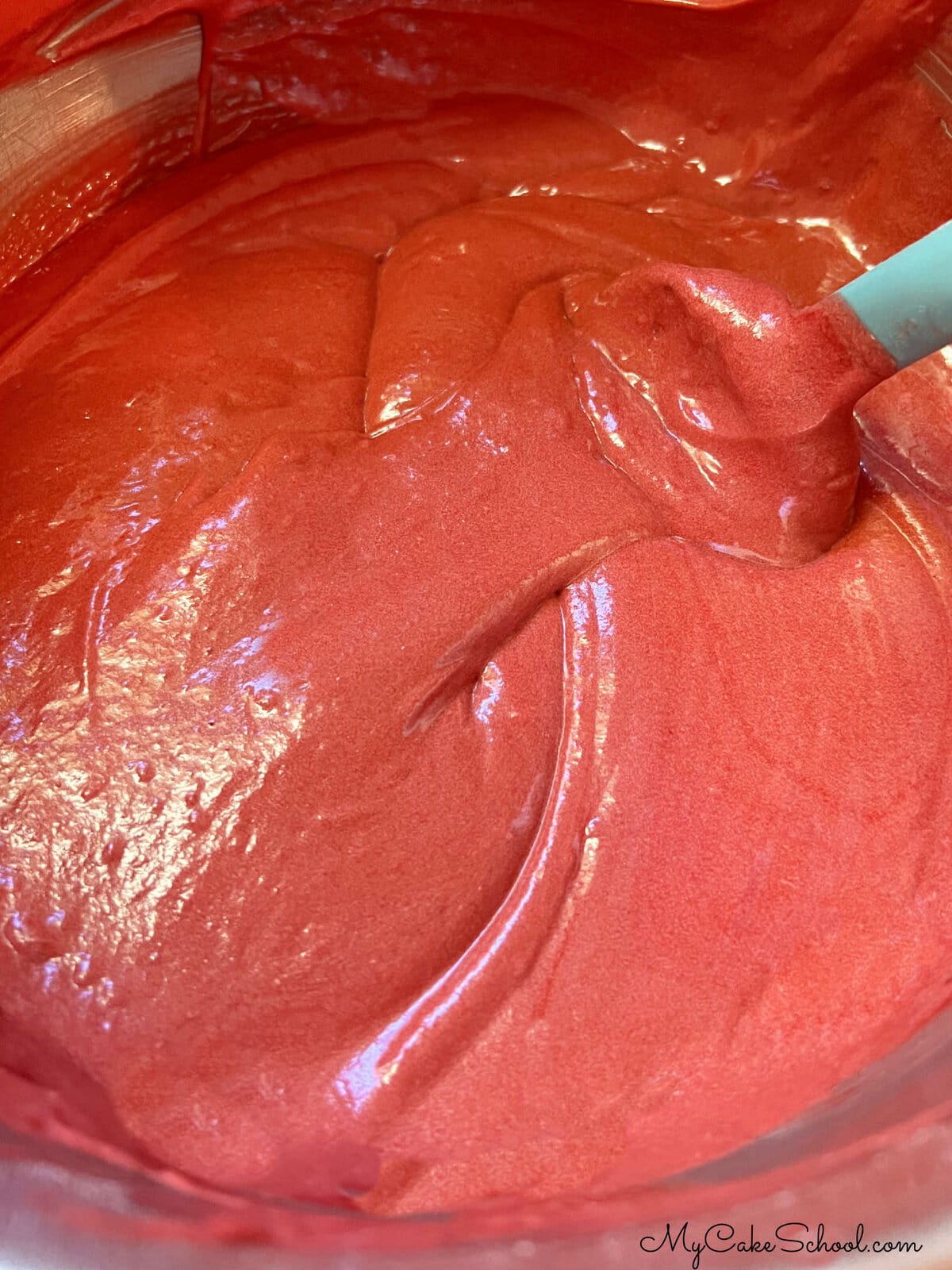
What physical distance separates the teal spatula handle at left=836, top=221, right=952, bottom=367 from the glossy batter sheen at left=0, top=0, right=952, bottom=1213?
0.13ft

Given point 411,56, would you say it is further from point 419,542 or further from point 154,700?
point 154,700

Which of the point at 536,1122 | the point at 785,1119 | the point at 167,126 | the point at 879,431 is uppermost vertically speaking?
the point at 167,126

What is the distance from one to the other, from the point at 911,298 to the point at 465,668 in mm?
680

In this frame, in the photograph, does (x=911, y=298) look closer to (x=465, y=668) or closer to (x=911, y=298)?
(x=911, y=298)

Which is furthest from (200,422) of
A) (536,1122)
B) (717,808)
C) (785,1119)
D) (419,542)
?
(785,1119)

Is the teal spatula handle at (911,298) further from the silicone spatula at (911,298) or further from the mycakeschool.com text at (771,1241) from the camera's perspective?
the mycakeschool.com text at (771,1241)

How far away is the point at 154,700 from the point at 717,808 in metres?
0.67

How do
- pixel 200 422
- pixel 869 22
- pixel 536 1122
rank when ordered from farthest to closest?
pixel 869 22
pixel 200 422
pixel 536 1122

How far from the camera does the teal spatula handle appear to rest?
3.58 feet

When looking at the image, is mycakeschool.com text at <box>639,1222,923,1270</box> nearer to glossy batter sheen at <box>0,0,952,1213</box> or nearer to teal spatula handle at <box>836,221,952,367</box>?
glossy batter sheen at <box>0,0,952,1213</box>

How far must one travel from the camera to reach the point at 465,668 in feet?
3.80

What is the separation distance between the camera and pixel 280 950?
1.06 meters

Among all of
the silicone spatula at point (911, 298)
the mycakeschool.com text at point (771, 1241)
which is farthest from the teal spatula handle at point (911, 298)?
the mycakeschool.com text at point (771, 1241)

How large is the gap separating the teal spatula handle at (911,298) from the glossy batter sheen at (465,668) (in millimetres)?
39
